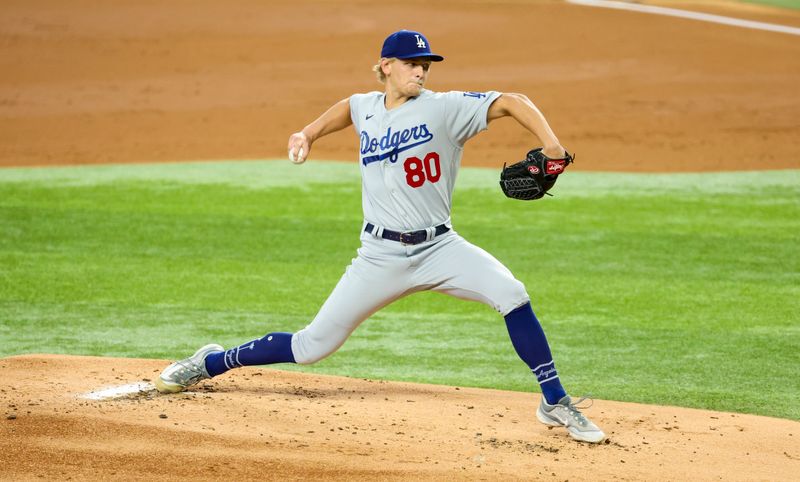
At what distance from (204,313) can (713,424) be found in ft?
12.4

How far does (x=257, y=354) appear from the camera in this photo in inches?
220

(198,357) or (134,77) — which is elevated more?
(134,77)

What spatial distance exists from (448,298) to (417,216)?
12.1 feet

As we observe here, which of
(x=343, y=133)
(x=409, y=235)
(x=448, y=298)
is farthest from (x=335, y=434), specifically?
(x=343, y=133)

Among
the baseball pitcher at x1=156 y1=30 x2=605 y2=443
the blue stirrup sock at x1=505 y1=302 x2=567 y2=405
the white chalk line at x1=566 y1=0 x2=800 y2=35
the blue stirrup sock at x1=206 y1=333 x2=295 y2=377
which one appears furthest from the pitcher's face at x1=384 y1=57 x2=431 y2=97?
the white chalk line at x1=566 y1=0 x2=800 y2=35

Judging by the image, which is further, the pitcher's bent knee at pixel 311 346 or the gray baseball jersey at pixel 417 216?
the pitcher's bent knee at pixel 311 346

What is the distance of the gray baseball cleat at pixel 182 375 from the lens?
5621 mm

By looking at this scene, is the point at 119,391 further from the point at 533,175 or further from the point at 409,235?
the point at 533,175

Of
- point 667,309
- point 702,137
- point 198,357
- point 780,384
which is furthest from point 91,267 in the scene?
point 702,137

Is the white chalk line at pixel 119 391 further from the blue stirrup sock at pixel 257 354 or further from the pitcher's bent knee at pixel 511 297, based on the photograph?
the pitcher's bent knee at pixel 511 297

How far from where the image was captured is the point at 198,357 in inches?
224

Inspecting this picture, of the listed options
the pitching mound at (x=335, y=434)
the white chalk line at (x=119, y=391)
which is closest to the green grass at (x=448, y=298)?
the pitching mound at (x=335, y=434)

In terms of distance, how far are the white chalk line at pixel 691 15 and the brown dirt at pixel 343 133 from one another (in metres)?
0.55

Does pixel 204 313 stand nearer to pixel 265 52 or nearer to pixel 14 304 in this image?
pixel 14 304
